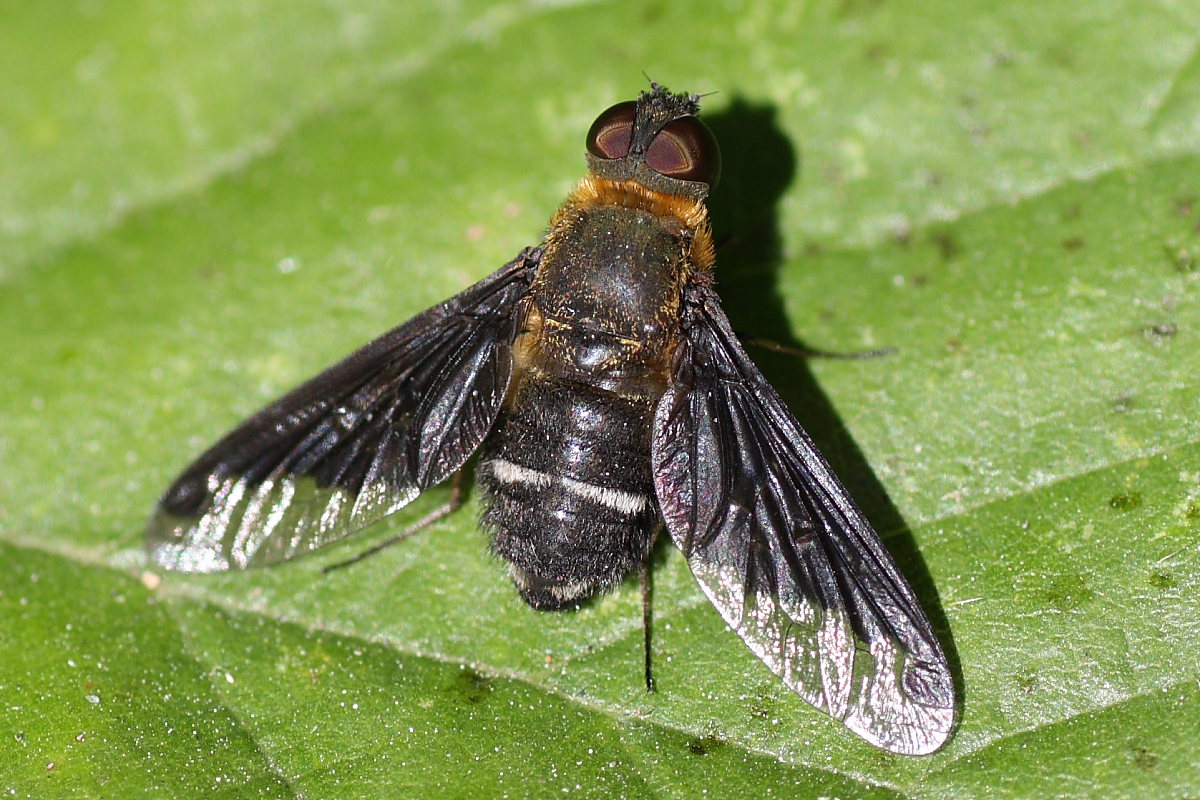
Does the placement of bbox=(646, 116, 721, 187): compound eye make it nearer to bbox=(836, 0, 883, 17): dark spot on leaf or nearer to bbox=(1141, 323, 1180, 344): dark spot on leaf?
bbox=(836, 0, 883, 17): dark spot on leaf

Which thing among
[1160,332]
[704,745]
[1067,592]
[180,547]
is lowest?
[704,745]

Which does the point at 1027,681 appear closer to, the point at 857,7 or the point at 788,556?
the point at 788,556

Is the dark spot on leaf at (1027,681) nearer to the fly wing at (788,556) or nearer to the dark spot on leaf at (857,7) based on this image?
the fly wing at (788,556)

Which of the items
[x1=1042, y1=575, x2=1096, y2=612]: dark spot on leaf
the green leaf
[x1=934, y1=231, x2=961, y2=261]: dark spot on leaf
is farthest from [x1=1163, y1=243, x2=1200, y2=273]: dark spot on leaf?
[x1=1042, y1=575, x2=1096, y2=612]: dark spot on leaf

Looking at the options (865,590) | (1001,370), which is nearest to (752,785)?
(865,590)

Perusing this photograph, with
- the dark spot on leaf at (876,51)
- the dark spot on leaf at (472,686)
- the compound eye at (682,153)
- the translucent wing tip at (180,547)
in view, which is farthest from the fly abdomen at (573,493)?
the dark spot on leaf at (876,51)

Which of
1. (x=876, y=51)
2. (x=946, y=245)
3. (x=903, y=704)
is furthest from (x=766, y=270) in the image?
(x=903, y=704)

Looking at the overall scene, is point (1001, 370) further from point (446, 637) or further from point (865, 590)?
point (446, 637)
